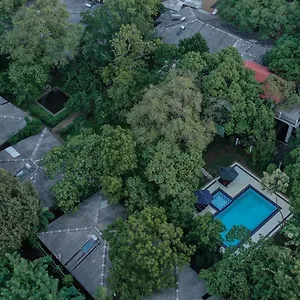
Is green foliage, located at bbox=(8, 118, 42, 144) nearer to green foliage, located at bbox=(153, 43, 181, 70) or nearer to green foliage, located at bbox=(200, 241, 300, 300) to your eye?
green foliage, located at bbox=(153, 43, 181, 70)

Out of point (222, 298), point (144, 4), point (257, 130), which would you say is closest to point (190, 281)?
point (222, 298)

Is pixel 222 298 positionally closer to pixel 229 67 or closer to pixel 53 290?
pixel 53 290

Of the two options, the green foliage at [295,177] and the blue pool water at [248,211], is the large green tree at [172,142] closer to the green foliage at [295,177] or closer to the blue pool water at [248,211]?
the blue pool water at [248,211]

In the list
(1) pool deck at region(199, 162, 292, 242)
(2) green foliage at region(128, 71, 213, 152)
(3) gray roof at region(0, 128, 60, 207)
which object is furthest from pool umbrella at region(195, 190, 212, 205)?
(3) gray roof at region(0, 128, 60, 207)

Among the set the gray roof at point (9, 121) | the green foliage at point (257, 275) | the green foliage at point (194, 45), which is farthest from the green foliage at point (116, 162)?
the green foliage at point (194, 45)

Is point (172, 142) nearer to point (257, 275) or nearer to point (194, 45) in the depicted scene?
point (257, 275)

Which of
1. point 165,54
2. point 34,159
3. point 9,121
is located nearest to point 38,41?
point 9,121

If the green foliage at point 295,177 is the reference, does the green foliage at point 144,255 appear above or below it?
below
